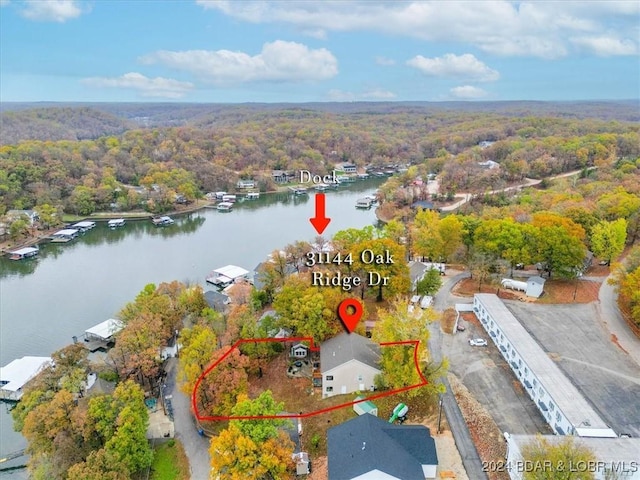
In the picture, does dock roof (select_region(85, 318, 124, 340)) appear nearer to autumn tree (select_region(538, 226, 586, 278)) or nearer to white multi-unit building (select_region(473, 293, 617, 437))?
white multi-unit building (select_region(473, 293, 617, 437))

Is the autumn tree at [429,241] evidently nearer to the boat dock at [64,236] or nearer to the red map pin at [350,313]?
the red map pin at [350,313]

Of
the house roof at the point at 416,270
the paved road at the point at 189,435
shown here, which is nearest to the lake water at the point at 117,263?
the paved road at the point at 189,435

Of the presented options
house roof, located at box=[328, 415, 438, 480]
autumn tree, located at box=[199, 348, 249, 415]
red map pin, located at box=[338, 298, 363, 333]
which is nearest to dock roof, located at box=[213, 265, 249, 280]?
red map pin, located at box=[338, 298, 363, 333]

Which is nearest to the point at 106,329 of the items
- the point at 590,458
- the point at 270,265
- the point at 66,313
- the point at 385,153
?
the point at 66,313

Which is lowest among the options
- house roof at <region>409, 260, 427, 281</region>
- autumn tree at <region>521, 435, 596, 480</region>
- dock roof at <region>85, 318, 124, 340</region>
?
dock roof at <region>85, 318, 124, 340</region>

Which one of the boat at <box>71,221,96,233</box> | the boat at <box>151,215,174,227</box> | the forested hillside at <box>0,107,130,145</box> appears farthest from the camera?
the forested hillside at <box>0,107,130,145</box>

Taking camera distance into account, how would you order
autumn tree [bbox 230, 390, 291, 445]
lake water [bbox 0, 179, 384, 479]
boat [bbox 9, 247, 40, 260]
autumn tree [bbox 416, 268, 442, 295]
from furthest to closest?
1. boat [bbox 9, 247, 40, 260]
2. lake water [bbox 0, 179, 384, 479]
3. autumn tree [bbox 416, 268, 442, 295]
4. autumn tree [bbox 230, 390, 291, 445]

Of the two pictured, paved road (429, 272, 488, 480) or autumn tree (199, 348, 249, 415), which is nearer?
paved road (429, 272, 488, 480)
